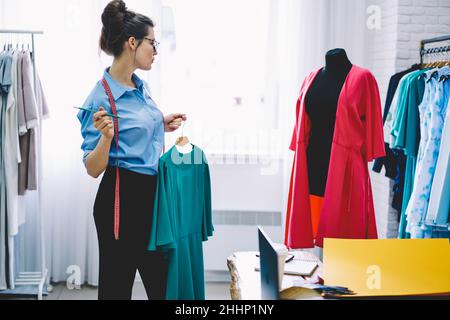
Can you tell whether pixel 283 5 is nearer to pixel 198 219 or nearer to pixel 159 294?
pixel 198 219

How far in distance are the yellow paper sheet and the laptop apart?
7.6 inches

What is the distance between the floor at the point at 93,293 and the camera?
3.60m

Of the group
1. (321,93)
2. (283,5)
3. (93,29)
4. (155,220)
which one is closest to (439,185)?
(321,93)

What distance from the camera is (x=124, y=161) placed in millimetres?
2090

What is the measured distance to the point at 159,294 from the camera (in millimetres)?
2154

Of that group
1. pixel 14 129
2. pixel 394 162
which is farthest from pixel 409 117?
pixel 14 129

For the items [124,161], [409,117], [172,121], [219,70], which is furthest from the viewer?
[219,70]

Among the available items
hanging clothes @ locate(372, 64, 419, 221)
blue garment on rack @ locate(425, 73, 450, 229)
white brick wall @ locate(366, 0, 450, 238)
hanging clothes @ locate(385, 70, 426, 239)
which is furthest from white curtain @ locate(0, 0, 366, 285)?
blue garment on rack @ locate(425, 73, 450, 229)

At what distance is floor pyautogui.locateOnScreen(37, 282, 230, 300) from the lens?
142 inches

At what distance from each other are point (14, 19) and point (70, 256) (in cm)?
168

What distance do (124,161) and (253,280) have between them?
72 centimetres

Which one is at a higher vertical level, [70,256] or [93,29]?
[93,29]

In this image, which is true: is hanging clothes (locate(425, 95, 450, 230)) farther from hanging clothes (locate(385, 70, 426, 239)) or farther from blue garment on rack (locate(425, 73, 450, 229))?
hanging clothes (locate(385, 70, 426, 239))

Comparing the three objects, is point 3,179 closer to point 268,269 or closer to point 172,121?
point 172,121
